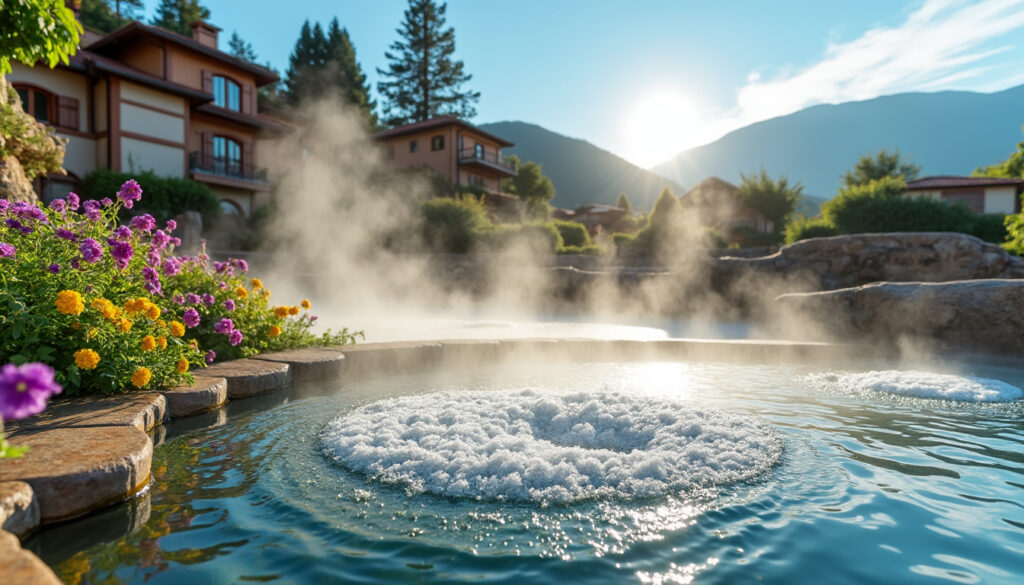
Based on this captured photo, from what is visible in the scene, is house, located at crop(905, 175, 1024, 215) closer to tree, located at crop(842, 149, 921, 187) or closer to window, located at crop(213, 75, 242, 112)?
tree, located at crop(842, 149, 921, 187)

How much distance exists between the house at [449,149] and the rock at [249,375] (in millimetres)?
23078

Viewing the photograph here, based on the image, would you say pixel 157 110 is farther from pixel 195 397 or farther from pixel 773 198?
pixel 773 198

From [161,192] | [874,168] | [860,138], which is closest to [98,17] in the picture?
[161,192]

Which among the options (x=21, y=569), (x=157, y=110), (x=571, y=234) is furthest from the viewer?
(x=571, y=234)

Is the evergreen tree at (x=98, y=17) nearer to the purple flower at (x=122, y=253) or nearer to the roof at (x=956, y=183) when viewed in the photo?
the purple flower at (x=122, y=253)

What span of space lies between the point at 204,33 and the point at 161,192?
804 centimetres

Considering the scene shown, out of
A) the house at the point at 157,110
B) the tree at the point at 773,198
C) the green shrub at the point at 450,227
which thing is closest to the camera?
the house at the point at 157,110

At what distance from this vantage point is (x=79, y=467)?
180cm

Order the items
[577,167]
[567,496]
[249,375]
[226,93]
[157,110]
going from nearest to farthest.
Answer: [567,496], [249,375], [157,110], [226,93], [577,167]

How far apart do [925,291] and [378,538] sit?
6.50 m

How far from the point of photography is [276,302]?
8.91m

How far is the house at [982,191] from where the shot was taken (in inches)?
971

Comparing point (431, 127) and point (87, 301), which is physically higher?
point (431, 127)

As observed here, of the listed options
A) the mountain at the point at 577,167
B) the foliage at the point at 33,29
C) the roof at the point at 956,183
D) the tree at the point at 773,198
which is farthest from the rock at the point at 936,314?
the mountain at the point at 577,167
